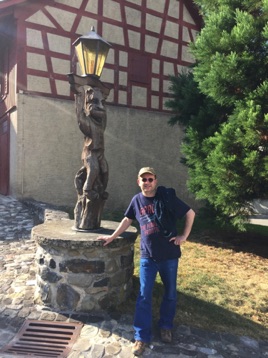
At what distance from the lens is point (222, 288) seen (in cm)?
454

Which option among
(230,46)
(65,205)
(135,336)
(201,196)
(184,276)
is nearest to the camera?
(135,336)

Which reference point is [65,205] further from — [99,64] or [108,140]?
[99,64]

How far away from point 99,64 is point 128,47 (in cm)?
811

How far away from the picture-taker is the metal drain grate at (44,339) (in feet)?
10.1

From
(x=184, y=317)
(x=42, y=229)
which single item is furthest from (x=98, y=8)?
(x=184, y=317)

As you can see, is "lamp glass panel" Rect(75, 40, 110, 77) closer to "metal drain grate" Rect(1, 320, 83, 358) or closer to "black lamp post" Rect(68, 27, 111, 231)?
"black lamp post" Rect(68, 27, 111, 231)

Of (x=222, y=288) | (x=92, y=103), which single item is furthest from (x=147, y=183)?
(x=222, y=288)

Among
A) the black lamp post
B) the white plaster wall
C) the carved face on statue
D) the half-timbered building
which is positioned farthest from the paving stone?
the half-timbered building

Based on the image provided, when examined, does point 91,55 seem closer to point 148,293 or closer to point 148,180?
point 148,180

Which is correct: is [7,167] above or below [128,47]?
below

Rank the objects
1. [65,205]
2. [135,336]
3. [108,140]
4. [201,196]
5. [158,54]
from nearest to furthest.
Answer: [135,336], [201,196], [65,205], [108,140], [158,54]

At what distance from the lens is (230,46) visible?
5.88 meters

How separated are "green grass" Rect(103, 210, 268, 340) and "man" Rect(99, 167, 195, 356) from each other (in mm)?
560

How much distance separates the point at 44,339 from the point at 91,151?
→ 2.08 m
